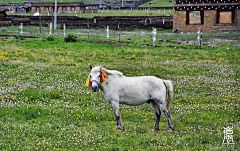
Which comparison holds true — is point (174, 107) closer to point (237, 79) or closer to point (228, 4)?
point (237, 79)

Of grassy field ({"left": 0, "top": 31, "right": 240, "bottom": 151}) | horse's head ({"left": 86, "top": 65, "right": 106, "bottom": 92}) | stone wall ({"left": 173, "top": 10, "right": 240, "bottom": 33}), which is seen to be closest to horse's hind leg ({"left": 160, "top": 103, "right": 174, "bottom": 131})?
grassy field ({"left": 0, "top": 31, "right": 240, "bottom": 151})

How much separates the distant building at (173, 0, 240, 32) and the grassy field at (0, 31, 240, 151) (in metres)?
28.0

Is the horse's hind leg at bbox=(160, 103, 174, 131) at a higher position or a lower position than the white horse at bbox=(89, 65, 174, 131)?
lower

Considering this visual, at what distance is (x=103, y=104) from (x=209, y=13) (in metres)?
46.3

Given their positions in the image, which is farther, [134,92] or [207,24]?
[207,24]

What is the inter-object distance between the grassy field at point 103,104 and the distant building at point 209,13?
28.0 meters

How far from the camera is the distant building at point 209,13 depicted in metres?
55.4

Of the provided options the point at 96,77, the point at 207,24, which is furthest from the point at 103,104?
the point at 207,24

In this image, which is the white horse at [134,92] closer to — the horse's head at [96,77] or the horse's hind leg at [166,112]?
the horse's hind leg at [166,112]

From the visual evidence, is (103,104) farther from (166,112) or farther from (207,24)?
(207,24)

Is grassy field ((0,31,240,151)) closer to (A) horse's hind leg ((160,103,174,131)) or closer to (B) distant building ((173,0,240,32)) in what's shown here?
(A) horse's hind leg ((160,103,174,131))

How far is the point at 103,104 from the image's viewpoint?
14.8m

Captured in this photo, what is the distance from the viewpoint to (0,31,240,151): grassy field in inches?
377

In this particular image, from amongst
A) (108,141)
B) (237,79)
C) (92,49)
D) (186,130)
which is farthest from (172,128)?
(92,49)
